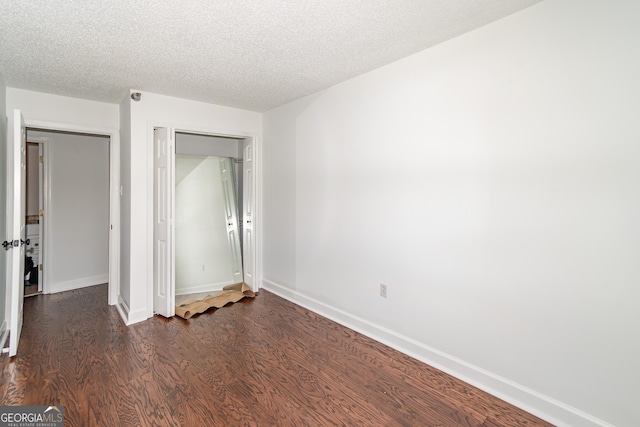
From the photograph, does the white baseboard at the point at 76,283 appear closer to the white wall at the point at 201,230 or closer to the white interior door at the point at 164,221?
the white wall at the point at 201,230

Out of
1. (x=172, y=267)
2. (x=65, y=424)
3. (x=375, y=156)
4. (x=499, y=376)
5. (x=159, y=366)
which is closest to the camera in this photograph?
(x=65, y=424)

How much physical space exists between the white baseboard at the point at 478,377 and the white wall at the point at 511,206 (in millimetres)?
11

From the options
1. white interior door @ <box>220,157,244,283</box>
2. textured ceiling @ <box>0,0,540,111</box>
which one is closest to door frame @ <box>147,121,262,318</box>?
white interior door @ <box>220,157,244,283</box>

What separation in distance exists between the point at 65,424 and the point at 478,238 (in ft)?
9.43

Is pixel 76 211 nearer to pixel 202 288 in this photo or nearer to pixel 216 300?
pixel 202 288

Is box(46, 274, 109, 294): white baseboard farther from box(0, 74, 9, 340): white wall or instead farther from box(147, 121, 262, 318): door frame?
box(147, 121, 262, 318): door frame

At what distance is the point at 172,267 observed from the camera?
3.60 m

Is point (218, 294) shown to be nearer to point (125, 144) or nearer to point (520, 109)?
point (125, 144)

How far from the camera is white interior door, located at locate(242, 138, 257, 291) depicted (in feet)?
14.5

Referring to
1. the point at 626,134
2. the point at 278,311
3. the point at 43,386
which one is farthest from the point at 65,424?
the point at 626,134

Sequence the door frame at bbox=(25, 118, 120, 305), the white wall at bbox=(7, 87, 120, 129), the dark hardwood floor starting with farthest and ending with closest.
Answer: the door frame at bbox=(25, 118, 120, 305) < the white wall at bbox=(7, 87, 120, 129) < the dark hardwood floor

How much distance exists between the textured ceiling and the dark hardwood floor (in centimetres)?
248

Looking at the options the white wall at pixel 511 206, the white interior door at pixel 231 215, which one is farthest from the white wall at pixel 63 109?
the white wall at pixel 511 206

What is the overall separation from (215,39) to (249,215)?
255cm
